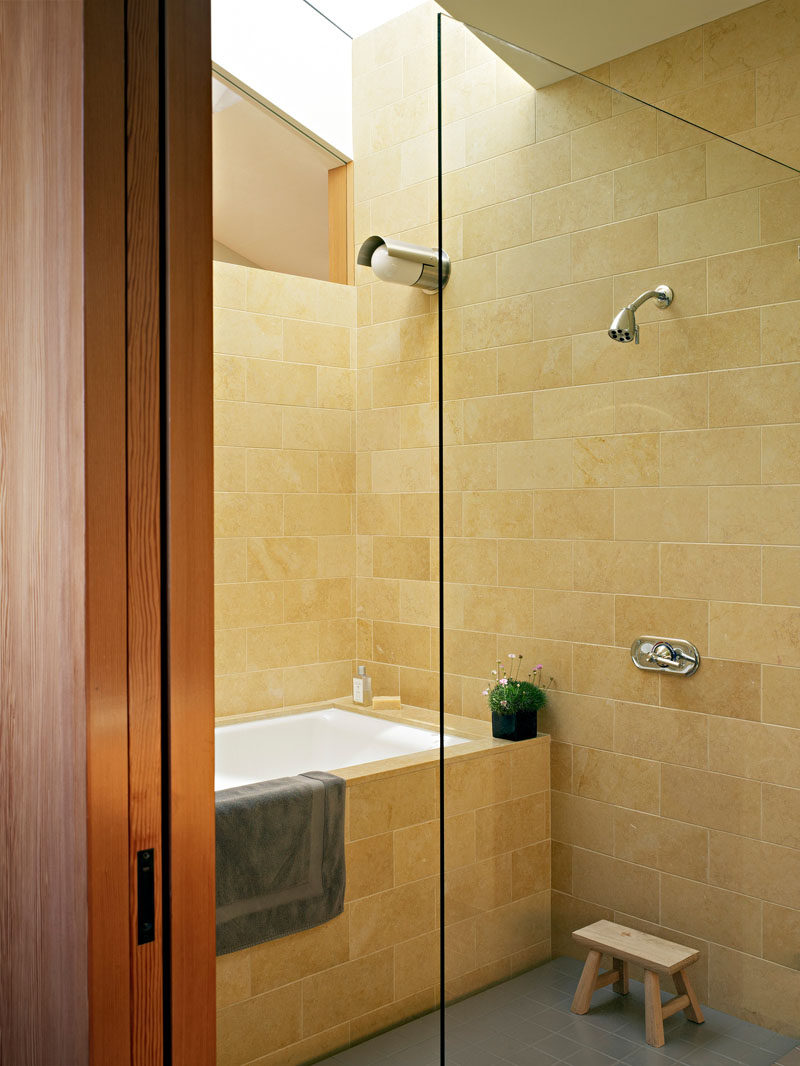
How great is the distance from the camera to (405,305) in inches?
145

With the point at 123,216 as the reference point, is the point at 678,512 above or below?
below

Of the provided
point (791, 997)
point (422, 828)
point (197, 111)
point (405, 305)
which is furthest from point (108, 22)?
point (405, 305)

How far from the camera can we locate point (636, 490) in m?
1.71

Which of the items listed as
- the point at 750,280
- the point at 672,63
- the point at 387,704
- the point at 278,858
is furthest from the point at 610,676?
the point at 387,704

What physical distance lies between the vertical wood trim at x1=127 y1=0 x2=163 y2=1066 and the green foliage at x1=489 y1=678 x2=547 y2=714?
890 mm

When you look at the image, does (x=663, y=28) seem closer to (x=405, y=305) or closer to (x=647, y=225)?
(x=647, y=225)

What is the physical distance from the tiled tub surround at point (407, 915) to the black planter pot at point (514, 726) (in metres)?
0.02

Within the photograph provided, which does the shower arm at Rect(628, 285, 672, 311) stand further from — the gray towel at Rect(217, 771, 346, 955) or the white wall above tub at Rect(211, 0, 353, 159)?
the white wall above tub at Rect(211, 0, 353, 159)

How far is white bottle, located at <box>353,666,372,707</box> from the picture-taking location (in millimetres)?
3713

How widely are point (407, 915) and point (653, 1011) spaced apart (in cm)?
108

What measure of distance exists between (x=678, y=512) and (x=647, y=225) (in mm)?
534

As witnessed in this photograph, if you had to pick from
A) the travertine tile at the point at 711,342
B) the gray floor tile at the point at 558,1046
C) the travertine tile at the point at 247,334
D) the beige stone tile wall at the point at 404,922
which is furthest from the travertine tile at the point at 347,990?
the travertine tile at the point at 247,334

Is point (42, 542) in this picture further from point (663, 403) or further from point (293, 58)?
point (293, 58)

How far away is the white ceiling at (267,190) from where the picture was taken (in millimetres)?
3584
